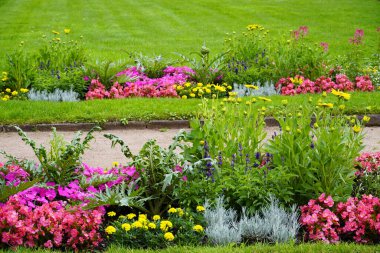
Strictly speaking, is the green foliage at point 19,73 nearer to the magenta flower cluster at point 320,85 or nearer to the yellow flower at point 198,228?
the magenta flower cluster at point 320,85

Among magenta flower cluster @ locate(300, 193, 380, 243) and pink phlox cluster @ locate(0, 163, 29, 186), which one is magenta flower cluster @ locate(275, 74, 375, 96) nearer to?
magenta flower cluster @ locate(300, 193, 380, 243)

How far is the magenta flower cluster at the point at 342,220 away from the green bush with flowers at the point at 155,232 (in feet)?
3.11

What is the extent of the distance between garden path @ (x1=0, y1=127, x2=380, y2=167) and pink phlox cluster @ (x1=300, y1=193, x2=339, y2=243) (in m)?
2.36

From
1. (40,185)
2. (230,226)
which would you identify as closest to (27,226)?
Result: (40,185)

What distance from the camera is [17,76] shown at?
10992 millimetres

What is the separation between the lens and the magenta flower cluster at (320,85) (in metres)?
11.0

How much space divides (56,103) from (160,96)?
173 centimetres

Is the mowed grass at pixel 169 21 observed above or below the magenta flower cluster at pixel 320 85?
Answer: below

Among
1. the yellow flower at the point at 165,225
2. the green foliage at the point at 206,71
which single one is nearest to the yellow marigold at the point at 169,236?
the yellow flower at the point at 165,225

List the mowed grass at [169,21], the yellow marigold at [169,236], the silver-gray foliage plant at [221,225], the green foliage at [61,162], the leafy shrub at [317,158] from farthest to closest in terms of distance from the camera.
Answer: the mowed grass at [169,21]
the green foliage at [61,162]
the leafy shrub at [317,158]
the silver-gray foliage plant at [221,225]
the yellow marigold at [169,236]

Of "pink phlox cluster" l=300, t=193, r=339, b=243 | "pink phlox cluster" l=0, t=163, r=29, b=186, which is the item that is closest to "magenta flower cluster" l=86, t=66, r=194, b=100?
"pink phlox cluster" l=0, t=163, r=29, b=186

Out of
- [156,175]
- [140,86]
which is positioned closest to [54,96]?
[140,86]

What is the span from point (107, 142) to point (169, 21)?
12290 millimetres

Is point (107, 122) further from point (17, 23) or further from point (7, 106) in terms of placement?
point (17, 23)
